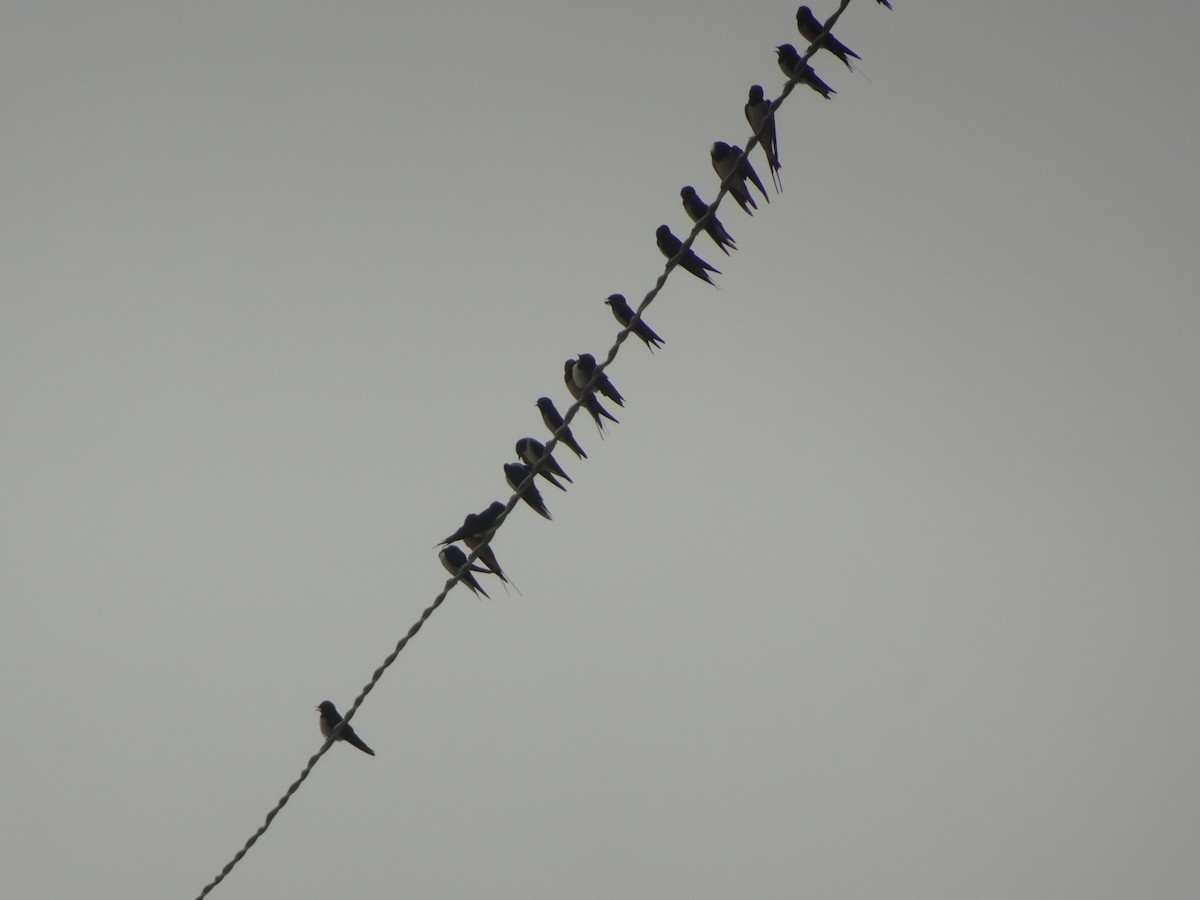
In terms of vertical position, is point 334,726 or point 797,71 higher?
point 797,71

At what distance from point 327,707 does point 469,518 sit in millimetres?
1334

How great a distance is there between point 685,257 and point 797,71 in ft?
3.68

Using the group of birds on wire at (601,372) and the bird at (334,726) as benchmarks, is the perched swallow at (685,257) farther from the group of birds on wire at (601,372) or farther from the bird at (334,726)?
the bird at (334,726)

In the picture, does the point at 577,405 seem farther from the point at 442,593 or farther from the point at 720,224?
the point at 720,224

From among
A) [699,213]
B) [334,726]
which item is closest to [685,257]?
[699,213]

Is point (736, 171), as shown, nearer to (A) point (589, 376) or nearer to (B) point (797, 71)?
(B) point (797, 71)

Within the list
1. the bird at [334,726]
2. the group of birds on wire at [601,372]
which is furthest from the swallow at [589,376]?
the bird at [334,726]

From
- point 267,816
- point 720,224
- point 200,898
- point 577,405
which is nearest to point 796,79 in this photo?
point 720,224

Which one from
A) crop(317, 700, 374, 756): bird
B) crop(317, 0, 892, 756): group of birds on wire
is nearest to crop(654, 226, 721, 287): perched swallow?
crop(317, 0, 892, 756): group of birds on wire

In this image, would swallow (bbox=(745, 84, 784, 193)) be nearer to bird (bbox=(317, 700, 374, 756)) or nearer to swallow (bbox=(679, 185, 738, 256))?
swallow (bbox=(679, 185, 738, 256))

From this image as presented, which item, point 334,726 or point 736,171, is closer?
point 736,171

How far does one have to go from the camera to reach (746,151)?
480 cm

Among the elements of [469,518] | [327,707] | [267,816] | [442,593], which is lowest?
[267,816]

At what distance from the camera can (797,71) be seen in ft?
16.6
